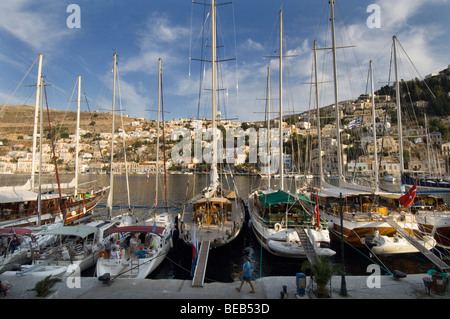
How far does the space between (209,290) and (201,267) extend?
1572 millimetres

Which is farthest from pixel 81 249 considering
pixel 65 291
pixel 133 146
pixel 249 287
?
pixel 133 146

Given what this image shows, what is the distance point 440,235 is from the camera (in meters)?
15.2

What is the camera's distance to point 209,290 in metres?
7.94

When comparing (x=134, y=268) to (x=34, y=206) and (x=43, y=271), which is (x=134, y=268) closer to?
(x=43, y=271)

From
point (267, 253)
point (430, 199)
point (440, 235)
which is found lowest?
point (267, 253)

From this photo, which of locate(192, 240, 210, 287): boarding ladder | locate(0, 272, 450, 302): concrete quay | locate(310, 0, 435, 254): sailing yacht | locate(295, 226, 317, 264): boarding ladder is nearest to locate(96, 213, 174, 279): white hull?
locate(0, 272, 450, 302): concrete quay

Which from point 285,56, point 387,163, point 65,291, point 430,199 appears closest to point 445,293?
point 65,291

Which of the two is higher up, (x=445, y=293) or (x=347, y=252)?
(x=445, y=293)

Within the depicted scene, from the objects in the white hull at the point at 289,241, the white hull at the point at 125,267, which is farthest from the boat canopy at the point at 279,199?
the white hull at the point at 125,267

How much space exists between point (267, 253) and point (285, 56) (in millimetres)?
16723
